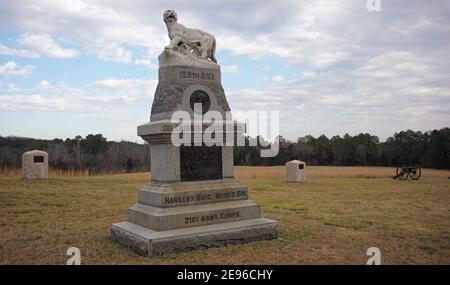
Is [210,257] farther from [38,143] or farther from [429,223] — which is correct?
[38,143]

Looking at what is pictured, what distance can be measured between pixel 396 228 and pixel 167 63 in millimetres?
5512

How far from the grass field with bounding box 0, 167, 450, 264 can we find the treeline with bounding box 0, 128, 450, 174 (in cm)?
2307

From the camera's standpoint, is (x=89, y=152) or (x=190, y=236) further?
(x=89, y=152)

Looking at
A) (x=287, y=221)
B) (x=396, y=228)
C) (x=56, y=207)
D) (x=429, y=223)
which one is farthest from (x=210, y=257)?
(x=56, y=207)

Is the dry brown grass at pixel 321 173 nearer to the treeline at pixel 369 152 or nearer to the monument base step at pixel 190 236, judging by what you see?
the treeline at pixel 369 152

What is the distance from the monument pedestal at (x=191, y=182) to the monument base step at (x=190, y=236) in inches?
0.6

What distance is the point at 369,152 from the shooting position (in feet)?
144

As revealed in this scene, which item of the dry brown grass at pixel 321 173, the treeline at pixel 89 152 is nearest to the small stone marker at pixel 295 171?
the dry brown grass at pixel 321 173

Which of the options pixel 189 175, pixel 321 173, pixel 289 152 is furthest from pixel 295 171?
pixel 289 152

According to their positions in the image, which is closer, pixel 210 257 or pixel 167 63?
pixel 210 257

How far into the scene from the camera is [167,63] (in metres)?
7.29

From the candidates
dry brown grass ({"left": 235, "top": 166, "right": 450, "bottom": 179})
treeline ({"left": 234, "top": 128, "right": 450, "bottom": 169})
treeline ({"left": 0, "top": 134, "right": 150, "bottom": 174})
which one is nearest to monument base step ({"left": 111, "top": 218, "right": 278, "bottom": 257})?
dry brown grass ({"left": 235, "top": 166, "right": 450, "bottom": 179})

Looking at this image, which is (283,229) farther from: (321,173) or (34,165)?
(321,173)

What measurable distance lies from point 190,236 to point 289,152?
40456 millimetres
